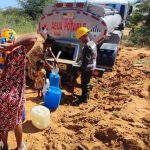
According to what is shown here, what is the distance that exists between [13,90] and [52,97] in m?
2.40

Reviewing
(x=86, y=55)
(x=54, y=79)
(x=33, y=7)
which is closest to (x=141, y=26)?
(x=33, y=7)

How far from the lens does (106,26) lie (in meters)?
7.00

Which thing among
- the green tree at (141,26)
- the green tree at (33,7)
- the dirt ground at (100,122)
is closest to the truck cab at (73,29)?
the dirt ground at (100,122)

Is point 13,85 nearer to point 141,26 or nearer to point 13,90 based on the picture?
point 13,90

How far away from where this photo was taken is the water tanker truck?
6984mm

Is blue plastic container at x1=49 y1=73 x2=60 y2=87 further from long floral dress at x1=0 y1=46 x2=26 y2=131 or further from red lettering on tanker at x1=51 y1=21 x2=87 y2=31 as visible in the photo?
long floral dress at x1=0 y1=46 x2=26 y2=131

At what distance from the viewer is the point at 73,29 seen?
24.2 feet

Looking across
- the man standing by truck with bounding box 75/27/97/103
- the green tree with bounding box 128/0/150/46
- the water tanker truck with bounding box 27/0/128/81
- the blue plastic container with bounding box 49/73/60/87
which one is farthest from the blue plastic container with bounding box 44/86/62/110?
the green tree with bounding box 128/0/150/46

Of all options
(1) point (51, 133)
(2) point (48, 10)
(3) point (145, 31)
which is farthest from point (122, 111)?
(3) point (145, 31)

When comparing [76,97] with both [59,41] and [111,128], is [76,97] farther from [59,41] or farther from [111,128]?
[111,128]

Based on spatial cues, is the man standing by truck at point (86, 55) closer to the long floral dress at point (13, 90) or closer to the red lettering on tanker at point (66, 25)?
the red lettering on tanker at point (66, 25)

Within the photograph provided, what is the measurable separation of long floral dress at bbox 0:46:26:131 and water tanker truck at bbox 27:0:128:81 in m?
3.25

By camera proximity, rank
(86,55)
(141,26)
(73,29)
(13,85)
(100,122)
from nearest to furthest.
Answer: (13,85)
(100,122)
(86,55)
(73,29)
(141,26)

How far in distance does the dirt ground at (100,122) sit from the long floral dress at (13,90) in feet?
3.02
